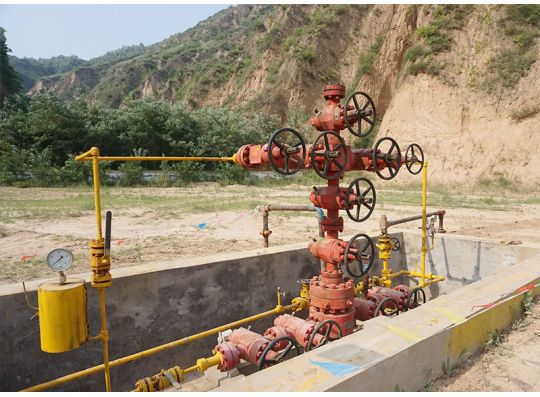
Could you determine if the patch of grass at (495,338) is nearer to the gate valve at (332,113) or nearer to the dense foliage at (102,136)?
the gate valve at (332,113)

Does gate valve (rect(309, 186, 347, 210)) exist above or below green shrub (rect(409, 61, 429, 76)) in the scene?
below

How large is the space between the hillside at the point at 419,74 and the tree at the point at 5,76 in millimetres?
12453

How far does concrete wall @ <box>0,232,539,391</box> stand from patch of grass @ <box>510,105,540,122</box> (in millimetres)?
19826

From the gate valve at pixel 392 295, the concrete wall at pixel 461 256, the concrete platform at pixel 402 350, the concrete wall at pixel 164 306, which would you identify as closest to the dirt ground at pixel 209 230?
the concrete platform at pixel 402 350

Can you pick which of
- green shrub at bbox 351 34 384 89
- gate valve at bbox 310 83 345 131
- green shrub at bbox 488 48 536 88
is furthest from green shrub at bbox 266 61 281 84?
gate valve at bbox 310 83 345 131

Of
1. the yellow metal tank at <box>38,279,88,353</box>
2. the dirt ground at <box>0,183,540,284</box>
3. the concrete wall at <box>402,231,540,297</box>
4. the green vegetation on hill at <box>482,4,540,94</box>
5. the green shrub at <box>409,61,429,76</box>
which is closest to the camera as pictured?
the yellow metal tank at <box>38,279,88,353</box>

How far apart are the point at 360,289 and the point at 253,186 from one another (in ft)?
63.4

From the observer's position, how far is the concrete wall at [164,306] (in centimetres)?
368

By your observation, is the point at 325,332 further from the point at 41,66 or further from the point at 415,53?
the point at 41,66

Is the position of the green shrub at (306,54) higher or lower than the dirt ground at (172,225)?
higher

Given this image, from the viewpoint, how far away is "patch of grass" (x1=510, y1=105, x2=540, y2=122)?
848 inches

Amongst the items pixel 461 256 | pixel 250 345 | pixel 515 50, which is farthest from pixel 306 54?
pixel 250 345

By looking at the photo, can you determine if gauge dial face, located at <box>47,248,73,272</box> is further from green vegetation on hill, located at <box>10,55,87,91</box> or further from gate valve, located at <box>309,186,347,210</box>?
green vegetation on hill, located at <box>10,55,87,91</box>
